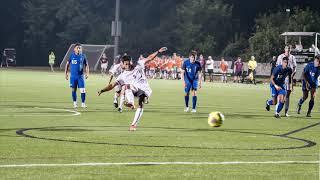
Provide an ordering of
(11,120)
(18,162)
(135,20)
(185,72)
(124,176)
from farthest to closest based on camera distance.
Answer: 1. (135,20)
2. (185,72)
3. (11,120)
4. (18,162)
5. (124,176)

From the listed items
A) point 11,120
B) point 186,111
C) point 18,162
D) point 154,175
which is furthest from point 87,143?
point 186,111

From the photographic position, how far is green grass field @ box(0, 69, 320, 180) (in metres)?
11.4

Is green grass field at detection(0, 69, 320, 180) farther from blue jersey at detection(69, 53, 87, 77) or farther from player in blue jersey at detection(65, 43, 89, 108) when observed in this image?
blue jersey at detection(69, 53, 87, 77)

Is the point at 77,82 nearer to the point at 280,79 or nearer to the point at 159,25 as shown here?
the point at 280,79

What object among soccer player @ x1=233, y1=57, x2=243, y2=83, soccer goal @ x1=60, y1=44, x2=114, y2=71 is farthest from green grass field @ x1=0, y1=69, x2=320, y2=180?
soccer goal @ x1=60, y1=44, x2=114, y2=71

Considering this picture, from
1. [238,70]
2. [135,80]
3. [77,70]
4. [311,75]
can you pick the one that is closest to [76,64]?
[77,70]

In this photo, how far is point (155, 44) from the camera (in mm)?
88938

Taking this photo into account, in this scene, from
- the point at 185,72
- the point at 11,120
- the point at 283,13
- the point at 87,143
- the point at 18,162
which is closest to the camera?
the point at 18,162

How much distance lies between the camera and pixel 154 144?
1546 centimetres

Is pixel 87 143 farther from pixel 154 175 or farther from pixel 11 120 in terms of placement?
pixel 11 120

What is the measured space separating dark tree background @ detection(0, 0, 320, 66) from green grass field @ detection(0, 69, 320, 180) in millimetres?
49503

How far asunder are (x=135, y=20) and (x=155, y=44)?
9.25m

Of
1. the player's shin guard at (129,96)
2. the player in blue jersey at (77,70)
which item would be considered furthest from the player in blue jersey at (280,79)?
the player in blue jersey at (77,70)

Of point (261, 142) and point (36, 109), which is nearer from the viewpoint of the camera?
point (261, 142)
